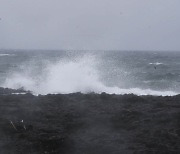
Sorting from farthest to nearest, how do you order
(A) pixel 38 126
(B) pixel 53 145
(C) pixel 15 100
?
(C) pixel 15 100 < (A) pixel 38 126 < (B) pixel 53 145

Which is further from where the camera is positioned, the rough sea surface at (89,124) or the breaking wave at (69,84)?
the breaking wave at (69,84)

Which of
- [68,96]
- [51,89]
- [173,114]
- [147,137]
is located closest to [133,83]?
[51,89]

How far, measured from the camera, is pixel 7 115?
13.2 metres

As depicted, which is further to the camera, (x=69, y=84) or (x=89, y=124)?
(x=69, y=84)

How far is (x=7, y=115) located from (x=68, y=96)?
426 cm

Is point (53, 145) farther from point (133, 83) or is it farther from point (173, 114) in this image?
point (133, 83)

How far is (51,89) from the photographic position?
82.9ft

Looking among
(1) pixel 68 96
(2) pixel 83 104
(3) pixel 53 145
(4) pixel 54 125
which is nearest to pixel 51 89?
(1) pixel 68 96

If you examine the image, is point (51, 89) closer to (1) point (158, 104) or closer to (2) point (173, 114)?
(1) point (158, 104)

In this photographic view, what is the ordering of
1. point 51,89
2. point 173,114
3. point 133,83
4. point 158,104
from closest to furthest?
point 173,114
point 158,104
point 51,89
point 133,83

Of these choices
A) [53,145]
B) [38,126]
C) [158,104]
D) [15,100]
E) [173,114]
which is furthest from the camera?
[15,100]

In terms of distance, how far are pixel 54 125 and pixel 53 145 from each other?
1.92m

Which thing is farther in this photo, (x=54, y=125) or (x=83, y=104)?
(x=83, y=104)

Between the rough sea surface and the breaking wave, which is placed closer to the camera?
the rough sea surface
